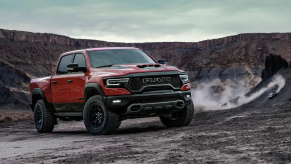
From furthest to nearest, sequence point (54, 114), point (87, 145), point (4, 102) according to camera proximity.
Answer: point (4, 102) → point (54, 114) → point (87, 145)

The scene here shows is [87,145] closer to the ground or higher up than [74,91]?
closer to the ground

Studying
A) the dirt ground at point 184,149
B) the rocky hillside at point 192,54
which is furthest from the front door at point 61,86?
the rocky hillside at point 192,54

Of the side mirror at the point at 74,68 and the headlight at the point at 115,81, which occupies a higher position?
the side mirror at the point at 74,68

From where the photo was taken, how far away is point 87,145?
826 centimetres

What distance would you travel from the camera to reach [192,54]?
141000 millimetres

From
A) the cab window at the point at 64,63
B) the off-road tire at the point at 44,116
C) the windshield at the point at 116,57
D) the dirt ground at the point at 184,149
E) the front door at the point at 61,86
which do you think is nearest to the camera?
the dirt ground at the point at 184,149

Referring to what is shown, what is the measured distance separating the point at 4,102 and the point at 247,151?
64015 mm

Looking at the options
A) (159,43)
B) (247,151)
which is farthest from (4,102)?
(159,43)

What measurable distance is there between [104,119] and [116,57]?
1.69 meters

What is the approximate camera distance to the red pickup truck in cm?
977

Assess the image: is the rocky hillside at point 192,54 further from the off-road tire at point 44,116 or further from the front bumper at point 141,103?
the front bumper at point 141,103

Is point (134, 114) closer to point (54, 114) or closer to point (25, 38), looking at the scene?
point (54, 114)

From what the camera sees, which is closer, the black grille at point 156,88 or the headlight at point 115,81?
the headlight at point 115,81

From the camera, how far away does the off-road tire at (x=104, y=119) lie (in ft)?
32.5
